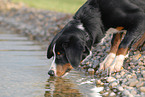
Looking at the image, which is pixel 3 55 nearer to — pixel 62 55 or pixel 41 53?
pixel 41 53

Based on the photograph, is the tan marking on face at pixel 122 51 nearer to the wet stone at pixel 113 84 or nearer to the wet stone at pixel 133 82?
the wet stone at pixel 113 84

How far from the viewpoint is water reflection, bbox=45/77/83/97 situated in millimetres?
4844

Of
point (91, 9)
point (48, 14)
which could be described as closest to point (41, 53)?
point (91, 9)

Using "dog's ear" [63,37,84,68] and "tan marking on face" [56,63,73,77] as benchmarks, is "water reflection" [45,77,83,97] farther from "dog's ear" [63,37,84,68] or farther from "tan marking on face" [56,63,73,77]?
"dog's ear" [63,37,84,68]

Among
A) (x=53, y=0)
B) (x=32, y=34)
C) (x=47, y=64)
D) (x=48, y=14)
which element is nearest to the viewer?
(x=47, y=64)

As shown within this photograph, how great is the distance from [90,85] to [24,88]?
3.80 ft

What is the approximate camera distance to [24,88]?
16.7ft

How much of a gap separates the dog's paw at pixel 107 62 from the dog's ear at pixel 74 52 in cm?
113

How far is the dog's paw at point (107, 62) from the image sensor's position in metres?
6.20

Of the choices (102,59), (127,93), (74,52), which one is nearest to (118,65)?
(102,59)

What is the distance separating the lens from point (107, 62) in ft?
20.4

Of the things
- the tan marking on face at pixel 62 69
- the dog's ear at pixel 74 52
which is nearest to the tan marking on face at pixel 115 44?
the tan marking on face at pixel 62 69

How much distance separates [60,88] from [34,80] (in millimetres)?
662

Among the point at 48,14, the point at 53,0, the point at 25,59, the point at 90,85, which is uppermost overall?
the point at 53,0
